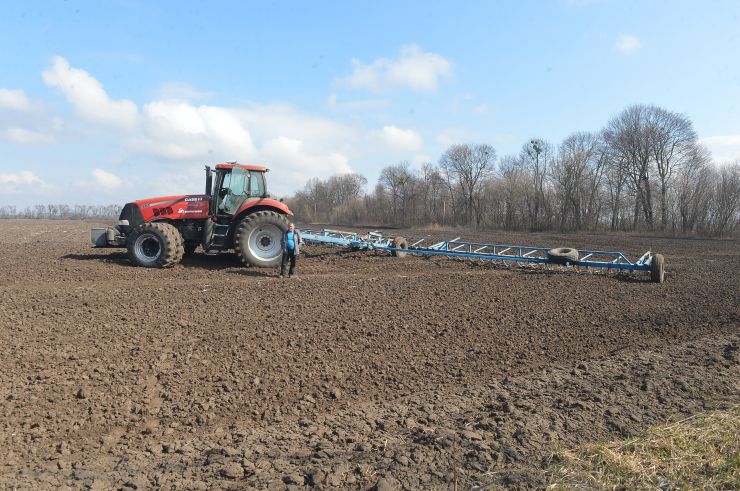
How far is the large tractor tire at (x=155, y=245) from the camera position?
10289 mm

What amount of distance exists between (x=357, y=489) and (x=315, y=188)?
7350cm

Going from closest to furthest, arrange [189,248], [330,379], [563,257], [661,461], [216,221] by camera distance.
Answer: [661,461]
[330,379]
[216,221]
[563,257]
[189,248]

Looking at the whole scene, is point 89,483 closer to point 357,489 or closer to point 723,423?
point 357,489

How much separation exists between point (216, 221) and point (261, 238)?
1165mm

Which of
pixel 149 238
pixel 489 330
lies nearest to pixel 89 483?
pixel 489 330

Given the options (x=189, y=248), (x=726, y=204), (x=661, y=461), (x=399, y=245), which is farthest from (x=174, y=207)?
(x=726, y=204)

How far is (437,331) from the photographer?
6273mm

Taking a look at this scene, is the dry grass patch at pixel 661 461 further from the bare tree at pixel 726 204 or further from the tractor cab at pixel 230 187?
the bare tree at pixel 726 204

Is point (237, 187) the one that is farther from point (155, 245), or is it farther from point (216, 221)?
point (155, 245)

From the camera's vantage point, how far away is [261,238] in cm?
1085

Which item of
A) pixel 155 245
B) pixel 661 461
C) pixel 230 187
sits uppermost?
pixel 230 187

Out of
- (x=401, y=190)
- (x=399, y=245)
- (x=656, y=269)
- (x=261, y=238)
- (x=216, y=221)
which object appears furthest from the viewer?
(x=401, y=190)

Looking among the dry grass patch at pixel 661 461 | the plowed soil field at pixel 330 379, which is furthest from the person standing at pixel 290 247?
the dry grass patch at pixel 661 461

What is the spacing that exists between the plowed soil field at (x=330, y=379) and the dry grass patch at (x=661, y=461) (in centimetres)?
20
